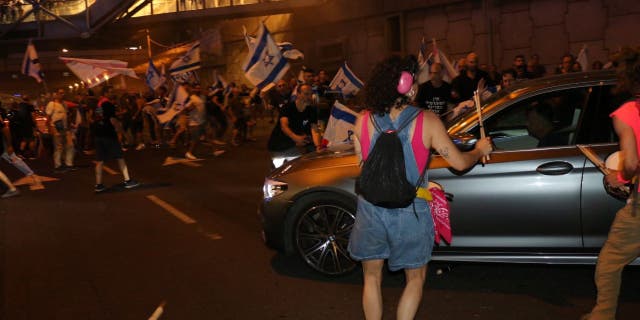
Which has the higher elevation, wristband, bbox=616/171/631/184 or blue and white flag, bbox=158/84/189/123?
blue and white flag, bbox=158/84/189/123

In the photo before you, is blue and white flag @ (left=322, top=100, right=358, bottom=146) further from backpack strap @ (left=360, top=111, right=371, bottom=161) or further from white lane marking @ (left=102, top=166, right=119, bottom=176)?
white lane marking @ (left=102, top=166, right=119, bottom=176)

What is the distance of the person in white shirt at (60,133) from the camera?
1549 centimetres

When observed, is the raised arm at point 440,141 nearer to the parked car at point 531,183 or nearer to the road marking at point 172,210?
the parked car at point 531,183

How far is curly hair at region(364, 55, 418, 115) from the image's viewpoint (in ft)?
12.0

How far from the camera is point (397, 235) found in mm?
3695

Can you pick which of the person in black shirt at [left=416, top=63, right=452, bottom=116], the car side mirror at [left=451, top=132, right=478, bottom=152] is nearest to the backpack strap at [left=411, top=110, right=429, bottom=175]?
the car side mirror at [left=451, top=132, right=478, bottom=152]

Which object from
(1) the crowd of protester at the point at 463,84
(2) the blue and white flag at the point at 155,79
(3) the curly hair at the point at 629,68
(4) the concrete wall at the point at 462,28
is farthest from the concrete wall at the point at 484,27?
(3) the curly hair at the point at 629,68

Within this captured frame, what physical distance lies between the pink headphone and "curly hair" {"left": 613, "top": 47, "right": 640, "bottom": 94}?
4.07ft

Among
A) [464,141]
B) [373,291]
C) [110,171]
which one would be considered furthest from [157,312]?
[110,171]

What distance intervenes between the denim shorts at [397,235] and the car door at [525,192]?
148 cm

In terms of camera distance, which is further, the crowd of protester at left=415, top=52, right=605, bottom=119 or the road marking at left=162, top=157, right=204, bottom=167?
the road marking at left=162, top=157, right=204, bottom=167

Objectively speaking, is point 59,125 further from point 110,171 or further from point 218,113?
point 218,113

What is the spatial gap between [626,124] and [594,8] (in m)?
14.4

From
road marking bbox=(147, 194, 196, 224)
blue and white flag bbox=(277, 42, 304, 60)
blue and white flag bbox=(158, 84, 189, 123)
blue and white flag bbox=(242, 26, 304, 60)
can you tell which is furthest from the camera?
blue and white flag bbox=(158, 84, 189, 123)
